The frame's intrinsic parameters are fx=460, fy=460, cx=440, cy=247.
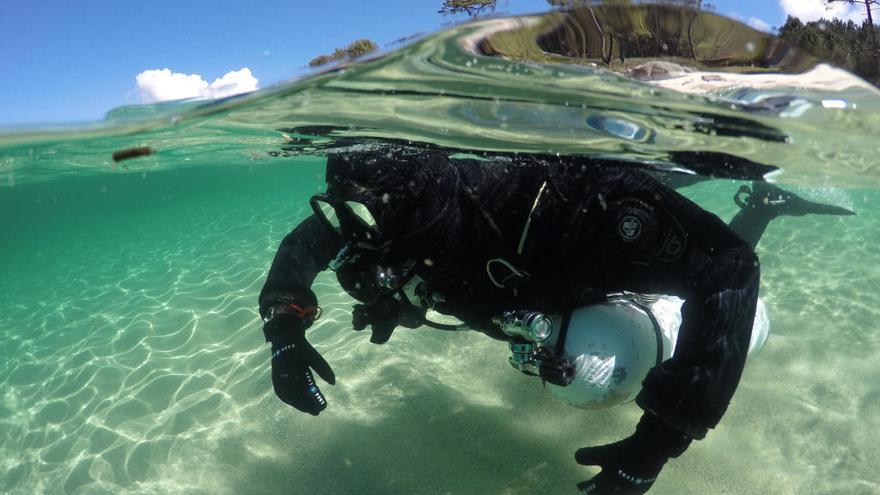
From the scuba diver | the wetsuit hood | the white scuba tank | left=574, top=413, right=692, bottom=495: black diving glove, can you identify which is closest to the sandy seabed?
left=574, top=413, right=692, bottom=495: black diving glove

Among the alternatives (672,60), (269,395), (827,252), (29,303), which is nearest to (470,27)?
(672,60)

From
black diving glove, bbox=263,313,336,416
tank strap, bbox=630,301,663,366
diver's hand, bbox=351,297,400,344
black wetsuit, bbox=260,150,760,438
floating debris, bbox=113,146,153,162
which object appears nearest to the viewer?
black wetsuit, bbox=260,150,760,438

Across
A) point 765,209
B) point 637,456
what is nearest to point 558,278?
point 637,456

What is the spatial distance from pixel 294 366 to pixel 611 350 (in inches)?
97.1

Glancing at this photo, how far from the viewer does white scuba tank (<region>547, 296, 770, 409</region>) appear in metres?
3.34

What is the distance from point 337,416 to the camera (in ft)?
16.6

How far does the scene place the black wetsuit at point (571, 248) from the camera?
289 centimetres

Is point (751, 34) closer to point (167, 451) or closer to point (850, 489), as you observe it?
point (850, 489)

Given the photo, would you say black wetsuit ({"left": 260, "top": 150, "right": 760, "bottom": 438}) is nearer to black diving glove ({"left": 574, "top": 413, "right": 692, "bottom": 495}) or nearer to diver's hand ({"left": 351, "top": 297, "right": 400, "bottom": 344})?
black diving glove ({"left": 574, "top": 413, "right": 692, "bottom": 495})

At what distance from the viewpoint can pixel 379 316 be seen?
12.4 feet

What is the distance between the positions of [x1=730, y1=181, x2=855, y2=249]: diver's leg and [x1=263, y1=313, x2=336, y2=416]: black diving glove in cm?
674

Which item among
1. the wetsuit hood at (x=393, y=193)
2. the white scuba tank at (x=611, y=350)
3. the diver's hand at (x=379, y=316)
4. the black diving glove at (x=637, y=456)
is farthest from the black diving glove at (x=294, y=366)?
the black diving glove at (x=637, y=456)

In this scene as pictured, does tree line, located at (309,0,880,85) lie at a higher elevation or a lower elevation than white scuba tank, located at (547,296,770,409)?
higher

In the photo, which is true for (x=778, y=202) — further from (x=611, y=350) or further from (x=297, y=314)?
(x=297, y=314)
